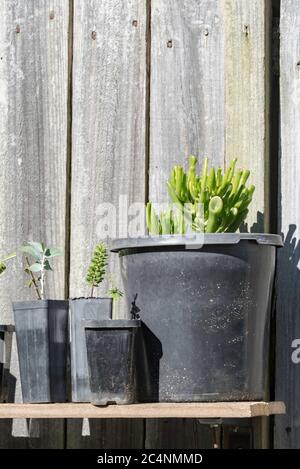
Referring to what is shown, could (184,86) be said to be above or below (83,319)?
above

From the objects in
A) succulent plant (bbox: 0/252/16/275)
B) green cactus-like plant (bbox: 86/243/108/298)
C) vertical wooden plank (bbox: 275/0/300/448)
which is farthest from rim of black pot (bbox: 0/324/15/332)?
vertical wooden plank (bbox: 275/0/300/448)

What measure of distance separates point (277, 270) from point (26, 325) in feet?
1.98

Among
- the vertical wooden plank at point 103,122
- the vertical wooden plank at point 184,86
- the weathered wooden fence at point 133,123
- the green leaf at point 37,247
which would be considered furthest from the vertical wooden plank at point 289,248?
the green leaf at point 37,247

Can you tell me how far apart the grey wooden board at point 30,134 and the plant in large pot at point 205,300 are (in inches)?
16.5

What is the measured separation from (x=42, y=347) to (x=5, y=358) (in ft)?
0.53

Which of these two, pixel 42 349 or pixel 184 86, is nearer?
pixel 42 349

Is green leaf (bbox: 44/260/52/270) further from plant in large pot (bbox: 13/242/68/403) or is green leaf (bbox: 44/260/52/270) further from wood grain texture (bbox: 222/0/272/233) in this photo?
wood grain texture (bbox: 222/0/272/233)

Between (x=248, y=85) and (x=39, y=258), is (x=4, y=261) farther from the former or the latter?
(x=248, y=85)

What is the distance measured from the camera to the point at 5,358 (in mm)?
2393

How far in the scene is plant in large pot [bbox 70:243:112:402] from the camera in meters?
2.27

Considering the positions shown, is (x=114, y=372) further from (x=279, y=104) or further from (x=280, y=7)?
(x=280, y=7)

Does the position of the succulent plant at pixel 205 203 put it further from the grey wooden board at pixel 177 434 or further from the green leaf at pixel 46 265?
the grey wooden board at pixel 177 434

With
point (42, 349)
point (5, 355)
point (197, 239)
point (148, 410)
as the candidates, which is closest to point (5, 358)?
point (5, 355)

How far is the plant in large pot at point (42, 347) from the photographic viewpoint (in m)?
2.27
